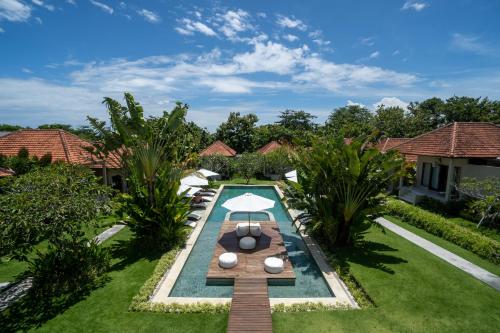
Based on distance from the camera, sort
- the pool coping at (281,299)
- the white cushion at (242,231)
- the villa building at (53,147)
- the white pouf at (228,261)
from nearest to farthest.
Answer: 1. the pool coping at (281,299)
2. the white pouf at (228,261)
3. the white cushion at (242,231)
4. the villa building at (53,147)

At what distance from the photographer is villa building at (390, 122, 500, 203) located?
18.8m

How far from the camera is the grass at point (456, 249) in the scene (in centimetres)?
1145

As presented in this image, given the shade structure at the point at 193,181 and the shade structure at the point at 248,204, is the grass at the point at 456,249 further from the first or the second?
the shade structure at the point at 193,181

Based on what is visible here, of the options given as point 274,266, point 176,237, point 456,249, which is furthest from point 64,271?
point 456,249

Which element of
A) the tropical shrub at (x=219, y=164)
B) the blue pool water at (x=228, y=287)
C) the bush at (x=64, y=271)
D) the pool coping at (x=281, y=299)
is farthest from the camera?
the tropical shrub at (x=219, y=164)

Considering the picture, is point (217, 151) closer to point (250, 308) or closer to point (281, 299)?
point (281, 299)

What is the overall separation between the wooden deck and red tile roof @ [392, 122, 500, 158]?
13558mm

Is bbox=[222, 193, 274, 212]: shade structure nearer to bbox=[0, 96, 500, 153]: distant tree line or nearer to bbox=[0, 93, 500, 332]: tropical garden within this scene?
bbox=[0, 93, 500, 332]: tropical garden

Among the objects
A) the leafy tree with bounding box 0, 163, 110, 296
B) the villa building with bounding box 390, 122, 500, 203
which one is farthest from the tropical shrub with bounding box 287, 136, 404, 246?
the villa building with bounding box 390, 122, 500, 203

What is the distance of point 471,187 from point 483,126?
27.5 ft

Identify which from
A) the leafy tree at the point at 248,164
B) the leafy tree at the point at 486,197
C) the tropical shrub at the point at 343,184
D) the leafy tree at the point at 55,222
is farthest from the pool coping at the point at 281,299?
the leafy tree at the point at 248,164

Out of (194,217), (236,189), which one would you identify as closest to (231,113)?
(236,189)

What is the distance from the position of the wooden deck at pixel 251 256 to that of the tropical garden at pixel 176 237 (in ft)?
6.20

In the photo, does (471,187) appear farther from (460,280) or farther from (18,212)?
(18,212)
